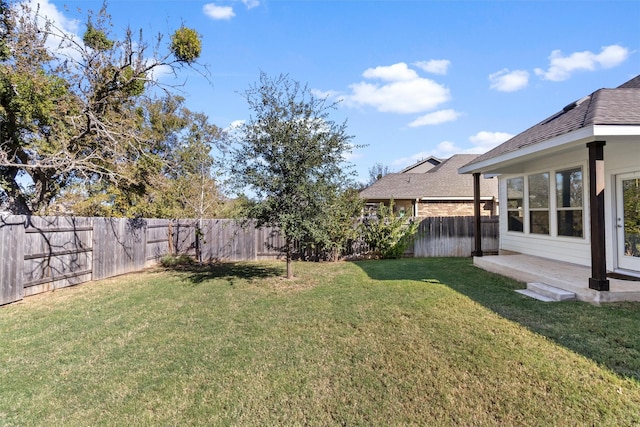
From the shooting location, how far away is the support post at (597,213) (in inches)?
197

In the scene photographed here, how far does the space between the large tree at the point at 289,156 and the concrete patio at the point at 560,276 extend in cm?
427

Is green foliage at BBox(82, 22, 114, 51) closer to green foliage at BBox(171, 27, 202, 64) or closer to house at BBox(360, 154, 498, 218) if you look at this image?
green foliage at BBox(171, 27, 202, 64)

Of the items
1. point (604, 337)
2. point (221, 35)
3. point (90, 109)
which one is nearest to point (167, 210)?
point (90, 109)

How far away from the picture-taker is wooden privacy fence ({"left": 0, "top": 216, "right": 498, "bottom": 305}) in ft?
20.4

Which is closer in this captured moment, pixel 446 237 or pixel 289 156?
pixel 289 156

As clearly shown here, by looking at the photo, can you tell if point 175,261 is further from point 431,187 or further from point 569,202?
point 431,187

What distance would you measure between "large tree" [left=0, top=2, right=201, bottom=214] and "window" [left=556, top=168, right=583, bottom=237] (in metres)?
9.02

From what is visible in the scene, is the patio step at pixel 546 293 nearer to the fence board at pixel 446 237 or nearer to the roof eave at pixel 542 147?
the roof eave at pixel 542 147

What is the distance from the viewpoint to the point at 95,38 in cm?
796

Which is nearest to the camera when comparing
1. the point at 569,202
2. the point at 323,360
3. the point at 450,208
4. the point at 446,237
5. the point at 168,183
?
the point at 323,360

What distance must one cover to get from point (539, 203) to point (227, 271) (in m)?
8.39

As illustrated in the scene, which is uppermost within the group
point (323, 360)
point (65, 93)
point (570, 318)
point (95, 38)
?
point (95, 38)

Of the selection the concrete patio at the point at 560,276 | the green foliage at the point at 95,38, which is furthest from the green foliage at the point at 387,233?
the green foliage at the point at 95,38

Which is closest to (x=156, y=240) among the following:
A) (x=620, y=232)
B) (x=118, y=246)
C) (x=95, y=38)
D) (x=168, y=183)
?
(x=118, y=246)
